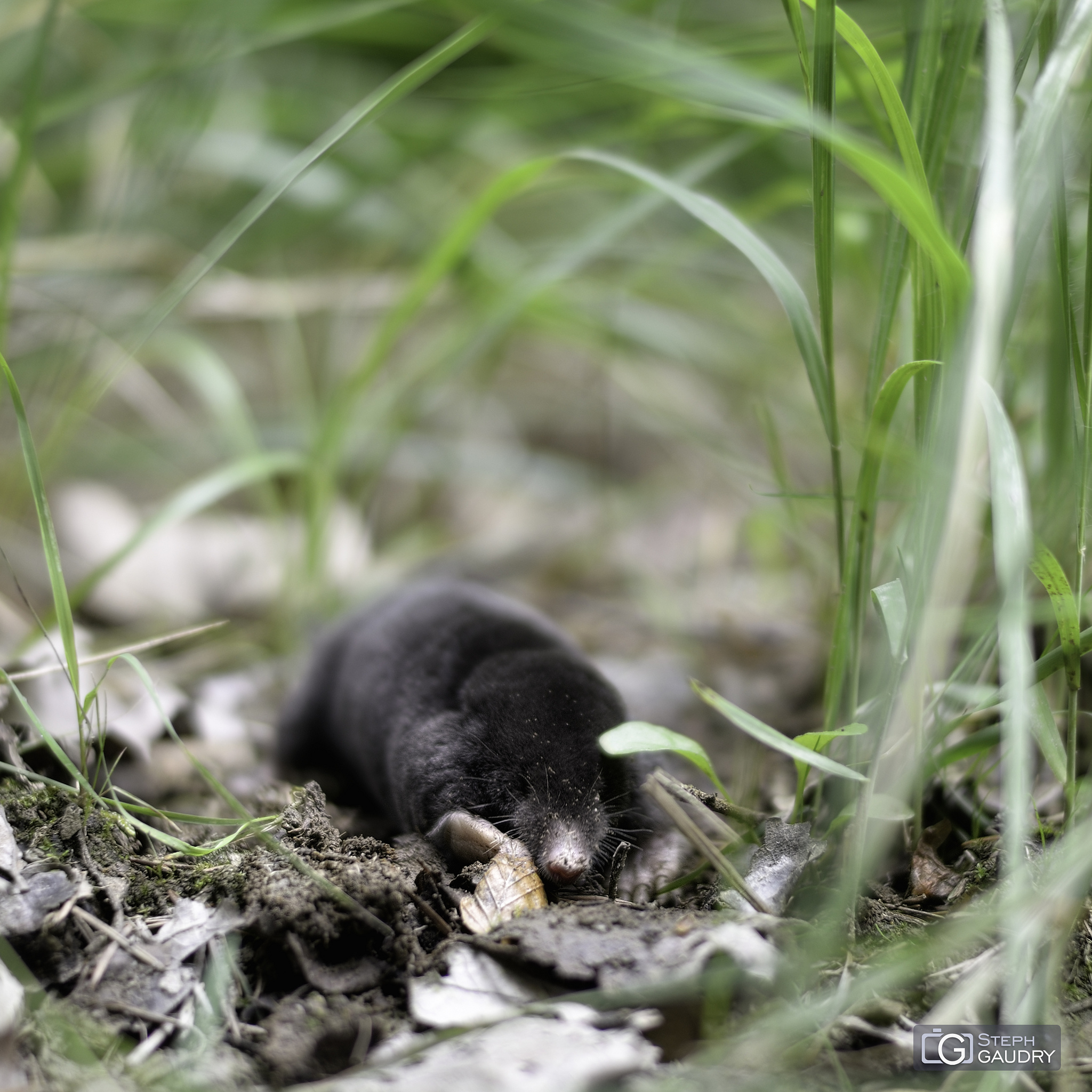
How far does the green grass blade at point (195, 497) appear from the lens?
8.09 feet

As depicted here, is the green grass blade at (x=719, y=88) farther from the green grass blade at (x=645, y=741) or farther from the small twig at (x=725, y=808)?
the small twig at (x=725, y=808)


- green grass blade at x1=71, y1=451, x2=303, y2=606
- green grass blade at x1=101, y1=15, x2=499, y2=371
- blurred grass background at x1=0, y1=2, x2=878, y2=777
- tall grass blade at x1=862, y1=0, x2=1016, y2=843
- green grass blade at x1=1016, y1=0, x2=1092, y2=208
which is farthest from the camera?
blurred grass background at x1=0, y1=2, x2=878, y2=777

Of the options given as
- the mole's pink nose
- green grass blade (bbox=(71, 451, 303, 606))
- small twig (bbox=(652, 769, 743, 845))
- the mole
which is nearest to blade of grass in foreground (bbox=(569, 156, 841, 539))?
small twig (bbox=(652, 769, 743, 845))

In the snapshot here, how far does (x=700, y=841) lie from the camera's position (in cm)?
169

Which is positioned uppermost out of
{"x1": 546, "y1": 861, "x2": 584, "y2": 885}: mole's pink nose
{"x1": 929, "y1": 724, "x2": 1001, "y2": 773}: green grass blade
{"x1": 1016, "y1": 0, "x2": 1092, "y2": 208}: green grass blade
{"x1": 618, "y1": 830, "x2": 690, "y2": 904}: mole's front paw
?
{"x1": 1016, "y1": 0, "x2": 1092, "y2": 208}: green grass blade

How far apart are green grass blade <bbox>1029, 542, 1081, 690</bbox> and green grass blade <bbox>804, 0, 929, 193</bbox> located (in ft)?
2.24

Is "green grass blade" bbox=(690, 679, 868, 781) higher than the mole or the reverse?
higher

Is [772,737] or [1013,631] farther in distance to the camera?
[772,737]

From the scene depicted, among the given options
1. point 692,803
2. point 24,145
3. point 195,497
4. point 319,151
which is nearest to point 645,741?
point 692,803

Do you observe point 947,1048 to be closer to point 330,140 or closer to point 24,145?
point 330,140

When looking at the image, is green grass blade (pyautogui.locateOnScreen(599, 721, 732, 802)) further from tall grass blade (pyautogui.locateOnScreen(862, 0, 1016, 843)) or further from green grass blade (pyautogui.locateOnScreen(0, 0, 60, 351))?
green grass blade (pyautogui.locateOnScreen(0, 0, 60, 351))

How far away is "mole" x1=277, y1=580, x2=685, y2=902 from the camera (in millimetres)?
2016

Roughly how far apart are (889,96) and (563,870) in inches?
61.3

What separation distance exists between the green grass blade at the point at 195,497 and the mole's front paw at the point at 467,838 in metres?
1.13
